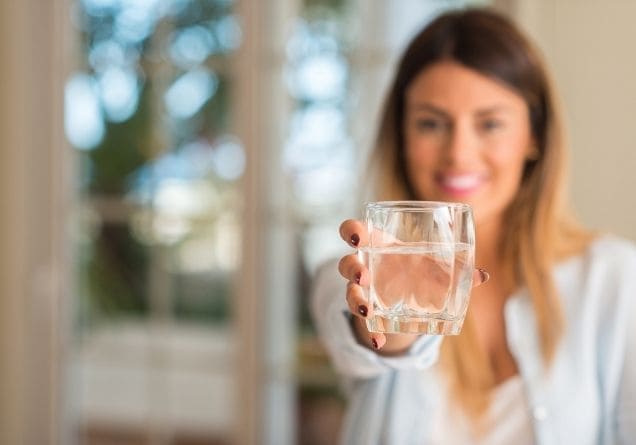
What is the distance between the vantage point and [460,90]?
1.30 meters

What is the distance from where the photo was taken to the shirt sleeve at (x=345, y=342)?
110 cm

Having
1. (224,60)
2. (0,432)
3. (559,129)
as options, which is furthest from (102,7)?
(559,129)

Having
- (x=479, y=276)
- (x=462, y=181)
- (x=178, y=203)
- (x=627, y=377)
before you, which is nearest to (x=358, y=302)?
(x=479, y=276)

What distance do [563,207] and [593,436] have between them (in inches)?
15.9

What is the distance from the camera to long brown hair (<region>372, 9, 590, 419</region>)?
1348 mm

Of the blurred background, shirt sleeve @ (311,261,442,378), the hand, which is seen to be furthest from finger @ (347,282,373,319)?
the blurred background

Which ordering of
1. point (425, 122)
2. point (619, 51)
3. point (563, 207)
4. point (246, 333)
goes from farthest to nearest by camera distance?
point (246, 333), point (619, 51), point (563, 207), point (425, 122)

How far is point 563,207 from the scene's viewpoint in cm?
146

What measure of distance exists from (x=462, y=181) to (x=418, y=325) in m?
0.47

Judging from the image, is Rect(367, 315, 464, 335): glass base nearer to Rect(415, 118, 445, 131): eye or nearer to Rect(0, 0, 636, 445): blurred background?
Rect(415, 118, 445, 131): eye

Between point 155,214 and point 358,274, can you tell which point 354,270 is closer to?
point 358,274

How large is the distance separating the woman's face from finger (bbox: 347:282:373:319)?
1.51 ft

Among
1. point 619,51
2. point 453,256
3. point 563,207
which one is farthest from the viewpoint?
point 619,51

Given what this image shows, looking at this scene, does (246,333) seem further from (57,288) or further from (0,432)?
(0,432)
